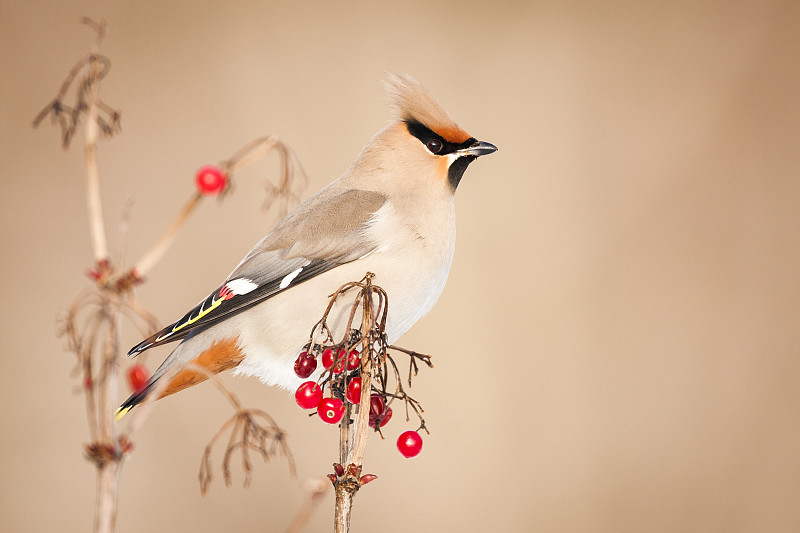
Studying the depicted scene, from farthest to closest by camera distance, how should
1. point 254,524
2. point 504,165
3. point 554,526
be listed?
point 504,165 < point 554,526 < point 254,524

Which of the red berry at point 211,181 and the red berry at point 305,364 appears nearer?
the red berry at point 211,181

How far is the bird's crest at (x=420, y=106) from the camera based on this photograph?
1.68 m

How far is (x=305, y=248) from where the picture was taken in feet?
5.41

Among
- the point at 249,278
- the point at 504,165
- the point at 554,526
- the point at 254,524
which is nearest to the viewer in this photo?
the point at 249,278

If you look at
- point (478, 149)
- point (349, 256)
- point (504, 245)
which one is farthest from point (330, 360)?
point (504, 245)

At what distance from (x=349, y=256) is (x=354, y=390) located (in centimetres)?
49

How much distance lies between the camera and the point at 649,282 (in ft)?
10.3

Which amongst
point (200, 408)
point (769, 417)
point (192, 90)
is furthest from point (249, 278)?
point (769, 417)

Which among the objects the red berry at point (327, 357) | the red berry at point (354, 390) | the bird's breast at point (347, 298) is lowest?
the red berry at point (354, 390)

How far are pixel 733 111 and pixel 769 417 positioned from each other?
1.24 metres

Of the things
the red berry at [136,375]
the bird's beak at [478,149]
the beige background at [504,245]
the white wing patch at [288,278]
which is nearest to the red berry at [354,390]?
the red berry at [136,375]

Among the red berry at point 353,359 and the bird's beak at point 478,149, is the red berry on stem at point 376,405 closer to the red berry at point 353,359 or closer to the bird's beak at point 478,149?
the red berry at point 353,359

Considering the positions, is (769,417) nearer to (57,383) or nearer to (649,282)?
(649,282)

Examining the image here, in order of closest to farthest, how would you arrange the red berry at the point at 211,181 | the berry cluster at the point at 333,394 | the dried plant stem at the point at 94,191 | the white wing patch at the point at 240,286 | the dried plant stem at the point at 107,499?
the dried plant stem at the point at 107,499 < the dried plant stem at the point at 94,191 < the red berry at the point at 211,181 < the berry cluster at the point at 333,394 < the white wing patch at the point at 240,286
